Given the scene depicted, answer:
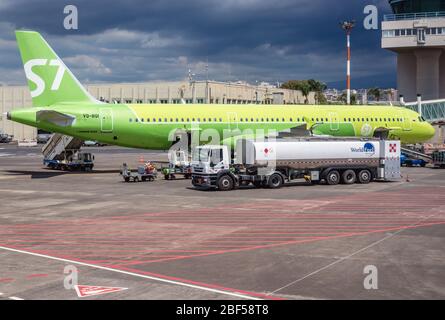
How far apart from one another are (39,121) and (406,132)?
118 feet

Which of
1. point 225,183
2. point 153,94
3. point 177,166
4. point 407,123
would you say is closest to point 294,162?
point 225,183

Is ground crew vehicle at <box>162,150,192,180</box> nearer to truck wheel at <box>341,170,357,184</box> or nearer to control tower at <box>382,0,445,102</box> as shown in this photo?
truck wheel at <box>341,170,357,184</box>

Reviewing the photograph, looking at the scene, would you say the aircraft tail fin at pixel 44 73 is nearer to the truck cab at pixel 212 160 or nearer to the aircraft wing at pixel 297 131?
the truck cab at pixel 212 160

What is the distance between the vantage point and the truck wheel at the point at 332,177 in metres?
41.1

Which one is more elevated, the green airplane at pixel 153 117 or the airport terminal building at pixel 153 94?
the airport terminal building at pixel 153 94

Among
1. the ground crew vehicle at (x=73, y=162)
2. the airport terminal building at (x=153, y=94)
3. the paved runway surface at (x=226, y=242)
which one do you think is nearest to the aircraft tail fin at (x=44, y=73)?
the ground crew vehicle at (x=73, y=162)

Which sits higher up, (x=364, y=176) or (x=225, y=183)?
(x=364, y=176)

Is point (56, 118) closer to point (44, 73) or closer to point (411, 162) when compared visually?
point (44, 73)

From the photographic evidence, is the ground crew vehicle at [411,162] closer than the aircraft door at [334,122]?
No

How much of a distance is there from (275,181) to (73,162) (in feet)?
79.4

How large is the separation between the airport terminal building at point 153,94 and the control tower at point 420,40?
41907mm

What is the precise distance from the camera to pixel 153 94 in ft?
441

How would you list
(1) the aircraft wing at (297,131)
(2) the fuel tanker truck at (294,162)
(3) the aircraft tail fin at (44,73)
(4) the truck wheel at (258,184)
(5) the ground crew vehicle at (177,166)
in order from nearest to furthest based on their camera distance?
1. (2) the fuel tanker truck at (294,162)
2. (4) the truck wheel at (258,184)
3. (3) the aircraft tail fin at (44,73)
4. (5) the ground crew vehicle at (177,166)
5. (1) the aircraft wing at (297,131)
